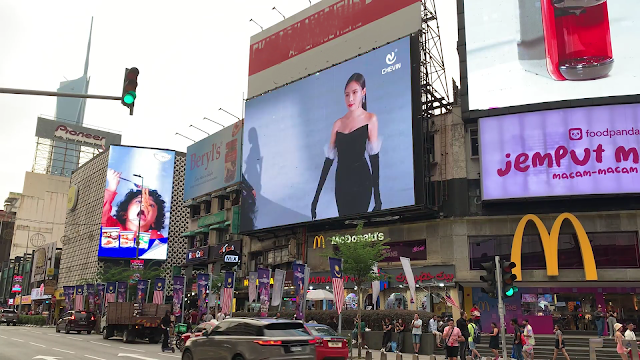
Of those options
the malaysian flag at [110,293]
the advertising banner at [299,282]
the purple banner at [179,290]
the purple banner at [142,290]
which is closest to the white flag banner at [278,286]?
the advertising banner at [299,282]

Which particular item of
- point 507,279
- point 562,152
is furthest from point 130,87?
point 562,152

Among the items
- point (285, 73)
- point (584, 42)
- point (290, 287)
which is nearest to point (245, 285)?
point (290, 287)

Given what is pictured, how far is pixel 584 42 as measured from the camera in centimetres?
3662

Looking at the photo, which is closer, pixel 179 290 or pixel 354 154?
pixel 179 290

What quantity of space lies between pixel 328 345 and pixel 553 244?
20.4 meters

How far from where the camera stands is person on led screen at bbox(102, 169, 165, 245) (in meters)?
79.2

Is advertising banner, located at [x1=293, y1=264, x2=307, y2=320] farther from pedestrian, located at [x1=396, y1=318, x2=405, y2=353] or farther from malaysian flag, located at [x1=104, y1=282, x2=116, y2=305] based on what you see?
malaysian flag, located at [x1=104, y1=282, x2=116, y2=305]

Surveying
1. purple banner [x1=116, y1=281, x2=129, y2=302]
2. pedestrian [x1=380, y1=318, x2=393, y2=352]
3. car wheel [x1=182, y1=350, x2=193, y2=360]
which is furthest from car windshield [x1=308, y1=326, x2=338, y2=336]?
purple banner [x1=116, y1=281, x2=129, y2=302]

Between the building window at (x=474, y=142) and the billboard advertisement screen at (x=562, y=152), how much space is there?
5.07 feet

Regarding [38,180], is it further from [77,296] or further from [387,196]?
[387,196]

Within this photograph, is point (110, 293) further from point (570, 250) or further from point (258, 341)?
point (258, 341)

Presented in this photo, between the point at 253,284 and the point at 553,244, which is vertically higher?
the point at 553,244

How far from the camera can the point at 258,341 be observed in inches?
538

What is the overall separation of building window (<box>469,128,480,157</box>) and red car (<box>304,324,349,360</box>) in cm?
2199
